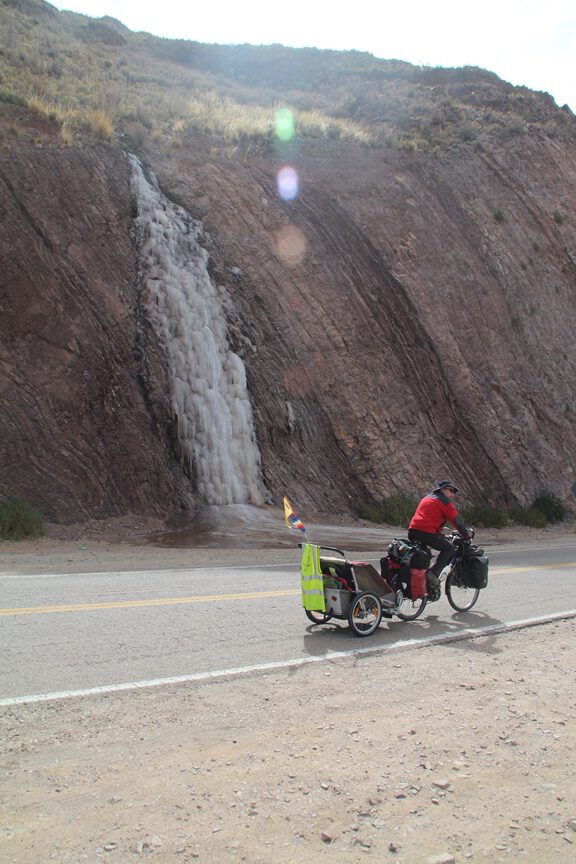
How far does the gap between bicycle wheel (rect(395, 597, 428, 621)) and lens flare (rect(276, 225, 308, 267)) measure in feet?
56.8

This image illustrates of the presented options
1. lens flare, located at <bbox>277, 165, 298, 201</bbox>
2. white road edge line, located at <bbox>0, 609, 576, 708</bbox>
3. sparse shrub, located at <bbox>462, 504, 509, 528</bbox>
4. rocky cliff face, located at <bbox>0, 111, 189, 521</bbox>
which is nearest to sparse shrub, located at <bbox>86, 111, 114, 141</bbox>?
rocky cliff face, located at <bbox>0, 111, 189, 521</bbox>

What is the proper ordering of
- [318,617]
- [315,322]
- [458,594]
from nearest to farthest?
[318,617] < [458,594] < [315,322]

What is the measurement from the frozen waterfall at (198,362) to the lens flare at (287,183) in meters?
5.42

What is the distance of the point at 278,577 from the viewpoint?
11.2 metres

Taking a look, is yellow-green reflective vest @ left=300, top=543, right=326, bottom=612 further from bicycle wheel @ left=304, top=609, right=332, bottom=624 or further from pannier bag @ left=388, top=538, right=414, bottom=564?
pannier bag @ left=388, top=538, right=414, bottom=564

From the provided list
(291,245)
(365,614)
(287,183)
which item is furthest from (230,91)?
(365,614)

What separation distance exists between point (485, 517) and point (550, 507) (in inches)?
125

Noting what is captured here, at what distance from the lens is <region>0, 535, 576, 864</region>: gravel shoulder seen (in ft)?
11.4

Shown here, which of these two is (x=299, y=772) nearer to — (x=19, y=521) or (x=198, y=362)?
(x=19, y=521)

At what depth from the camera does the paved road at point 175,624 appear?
586 cm

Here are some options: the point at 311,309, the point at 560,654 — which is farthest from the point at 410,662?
the point at 311,309

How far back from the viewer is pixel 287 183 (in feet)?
88.5

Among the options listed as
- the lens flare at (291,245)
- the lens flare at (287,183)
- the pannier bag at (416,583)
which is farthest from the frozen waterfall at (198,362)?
the pannier bag at (416,583)

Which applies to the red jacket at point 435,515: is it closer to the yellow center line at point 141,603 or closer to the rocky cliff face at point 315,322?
the yellow center line at point 141,603
